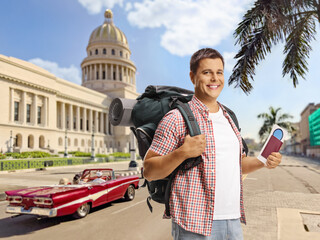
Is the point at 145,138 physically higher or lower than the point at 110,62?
lower

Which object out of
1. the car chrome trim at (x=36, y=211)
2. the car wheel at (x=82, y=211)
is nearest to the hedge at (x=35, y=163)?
the car chrome trim at (x=36, y=211)

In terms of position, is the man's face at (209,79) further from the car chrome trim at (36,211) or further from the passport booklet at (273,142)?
the car chrome trim at (36,211)

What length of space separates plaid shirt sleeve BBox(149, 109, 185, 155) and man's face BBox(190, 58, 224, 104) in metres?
0.33

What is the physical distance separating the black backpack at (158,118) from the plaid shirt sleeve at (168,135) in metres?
0.06

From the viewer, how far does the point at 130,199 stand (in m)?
10.1

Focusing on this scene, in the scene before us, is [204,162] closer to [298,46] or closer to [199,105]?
[199,105]

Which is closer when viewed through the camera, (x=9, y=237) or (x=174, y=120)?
(x=174, y=120)

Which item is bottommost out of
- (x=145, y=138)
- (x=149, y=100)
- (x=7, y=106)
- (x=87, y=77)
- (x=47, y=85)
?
(x=145, y=138)

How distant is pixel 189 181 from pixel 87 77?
88.4m

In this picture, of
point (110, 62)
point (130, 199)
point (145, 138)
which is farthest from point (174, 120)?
point (110, 62)

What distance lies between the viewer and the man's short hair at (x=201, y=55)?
220 cm

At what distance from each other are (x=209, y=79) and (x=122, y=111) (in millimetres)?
747

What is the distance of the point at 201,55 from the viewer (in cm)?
220

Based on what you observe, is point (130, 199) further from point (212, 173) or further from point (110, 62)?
point (110, 62)
